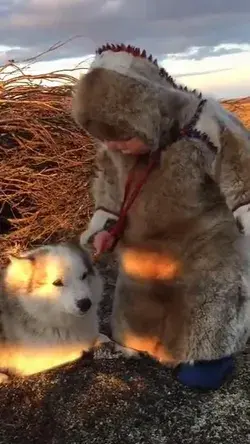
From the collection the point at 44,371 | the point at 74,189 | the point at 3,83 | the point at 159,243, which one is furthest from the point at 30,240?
the point at 159,243

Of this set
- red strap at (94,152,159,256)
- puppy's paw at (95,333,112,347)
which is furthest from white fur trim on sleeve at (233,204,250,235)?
puppy's paw at (95,333,112,347)

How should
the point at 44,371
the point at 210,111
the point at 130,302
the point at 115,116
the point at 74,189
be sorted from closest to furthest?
the point at 115,116, the point at 210,111, the point at 130,302, the point at 44,371, the point at 74,189

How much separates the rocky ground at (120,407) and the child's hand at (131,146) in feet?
3.15

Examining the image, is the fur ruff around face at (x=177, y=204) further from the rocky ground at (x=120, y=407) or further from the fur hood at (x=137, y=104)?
the rocky ground at (x=120, y=407)

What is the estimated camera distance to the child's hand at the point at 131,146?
8.19ft

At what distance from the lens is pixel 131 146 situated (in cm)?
253

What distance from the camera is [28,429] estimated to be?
2562mm

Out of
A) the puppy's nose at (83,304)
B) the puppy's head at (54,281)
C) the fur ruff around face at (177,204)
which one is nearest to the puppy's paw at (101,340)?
the puppy's head at (54,281)

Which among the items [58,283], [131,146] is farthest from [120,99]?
[58,283]

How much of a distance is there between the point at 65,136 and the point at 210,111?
5.51 feet

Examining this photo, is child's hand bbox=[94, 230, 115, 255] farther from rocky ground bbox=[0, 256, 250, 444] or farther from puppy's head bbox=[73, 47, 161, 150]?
rocky ground bbox=[0, 256, 250, 444]

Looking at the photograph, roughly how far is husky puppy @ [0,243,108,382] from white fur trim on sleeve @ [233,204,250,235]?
2.66 ft

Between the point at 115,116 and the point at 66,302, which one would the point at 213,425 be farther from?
the point at 115,116

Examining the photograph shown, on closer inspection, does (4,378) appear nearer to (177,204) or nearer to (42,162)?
(177,204)
